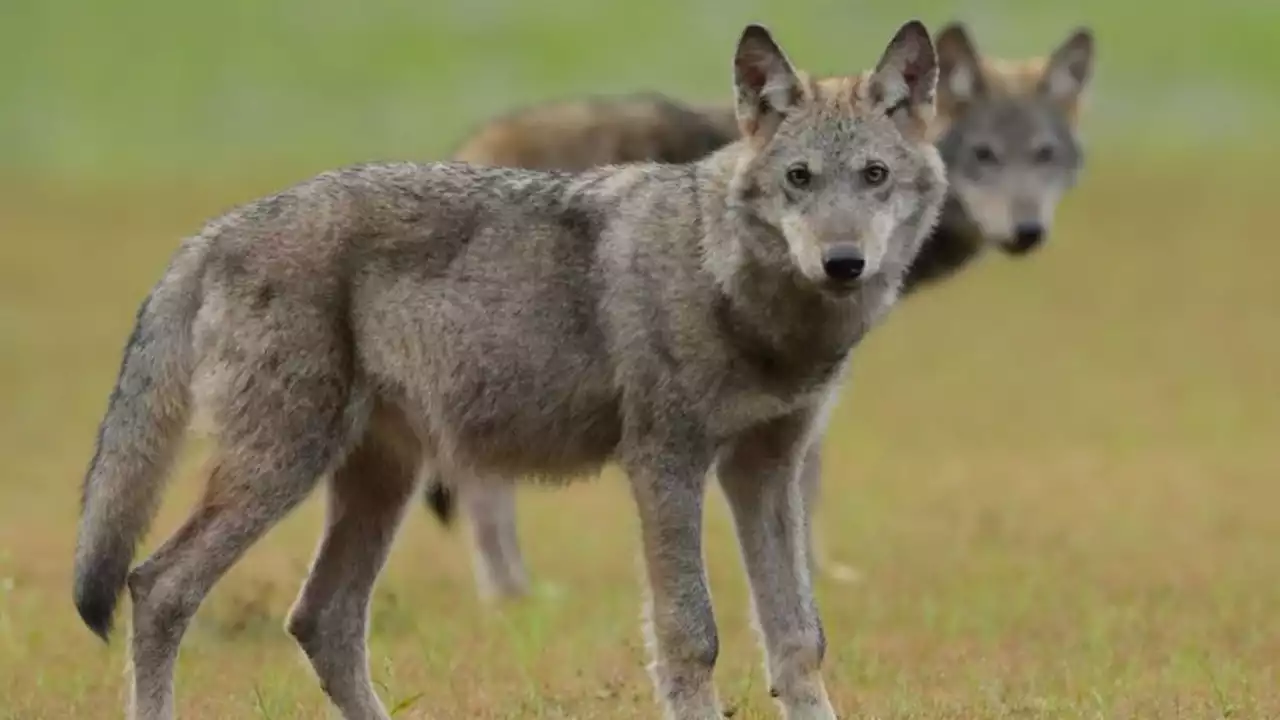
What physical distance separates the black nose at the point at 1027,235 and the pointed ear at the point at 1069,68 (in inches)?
39.3

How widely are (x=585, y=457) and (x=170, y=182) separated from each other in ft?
101

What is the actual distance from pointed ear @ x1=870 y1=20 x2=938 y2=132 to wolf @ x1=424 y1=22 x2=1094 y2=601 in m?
3.47

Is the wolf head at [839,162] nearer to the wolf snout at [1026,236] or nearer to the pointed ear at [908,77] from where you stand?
the pointed ear at [908,77]

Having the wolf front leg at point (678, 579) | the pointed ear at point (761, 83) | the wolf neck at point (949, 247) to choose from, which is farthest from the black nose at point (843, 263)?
the wolf neck at point (949, 247)

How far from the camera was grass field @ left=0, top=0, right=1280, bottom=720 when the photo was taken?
9.02 m

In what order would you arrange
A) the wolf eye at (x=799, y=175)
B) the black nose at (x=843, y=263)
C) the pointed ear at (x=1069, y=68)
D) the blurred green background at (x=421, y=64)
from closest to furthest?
the black nose at (x=843, y=263), the wolf eye at (x=799, y=175), the pointed ear at (x=1069, y=68), the blurred green background at (x=421, y=64)

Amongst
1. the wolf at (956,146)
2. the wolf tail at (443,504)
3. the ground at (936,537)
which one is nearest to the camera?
the ground at (936,537)

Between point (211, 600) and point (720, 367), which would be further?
point (211, 600)

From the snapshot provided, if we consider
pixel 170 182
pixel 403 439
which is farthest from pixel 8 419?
pixel 170 182

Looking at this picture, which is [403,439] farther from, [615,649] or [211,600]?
[211,600]

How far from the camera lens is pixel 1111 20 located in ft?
149

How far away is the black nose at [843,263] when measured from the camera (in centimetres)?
676

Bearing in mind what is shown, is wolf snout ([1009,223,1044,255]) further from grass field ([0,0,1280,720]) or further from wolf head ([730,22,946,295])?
wolf head ([730,22,946,295])

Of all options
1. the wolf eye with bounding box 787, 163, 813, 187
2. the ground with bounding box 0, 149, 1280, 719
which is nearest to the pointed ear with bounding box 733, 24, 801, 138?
the wolf eye with bounding box 787, 163, 813, 187
